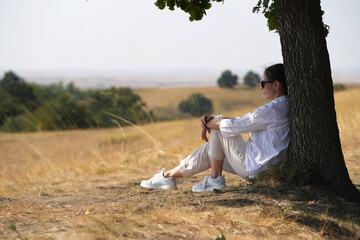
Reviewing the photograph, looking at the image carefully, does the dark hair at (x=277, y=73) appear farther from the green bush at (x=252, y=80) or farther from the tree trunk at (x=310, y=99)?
the green bush at (x=252, y=80)

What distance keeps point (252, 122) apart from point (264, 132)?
0.20m

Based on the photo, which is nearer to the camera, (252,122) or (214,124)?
(252,122)

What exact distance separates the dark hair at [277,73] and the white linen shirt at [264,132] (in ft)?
0.54

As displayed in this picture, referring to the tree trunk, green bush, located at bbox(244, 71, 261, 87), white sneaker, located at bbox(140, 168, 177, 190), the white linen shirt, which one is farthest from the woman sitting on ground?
green bush, located at bbox(244, 71, 261, 87)

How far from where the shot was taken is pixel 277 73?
382cm

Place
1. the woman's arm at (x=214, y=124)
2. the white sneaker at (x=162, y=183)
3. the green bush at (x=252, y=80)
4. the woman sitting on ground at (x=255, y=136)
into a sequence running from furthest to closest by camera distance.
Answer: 1. the green bush at (x=252, y=80)
2. the white sneaker at (x=162, y=183)
3. the woman's arm at (x=214, y=124)
4. the woman sitting on ground at (x=255, y=136)

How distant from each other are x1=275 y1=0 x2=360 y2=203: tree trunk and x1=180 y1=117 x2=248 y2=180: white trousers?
0.47 meters

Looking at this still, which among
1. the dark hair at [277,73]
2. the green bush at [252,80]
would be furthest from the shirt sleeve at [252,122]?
the green bush at [252,80]

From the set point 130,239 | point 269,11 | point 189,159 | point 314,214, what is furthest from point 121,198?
point 269,11

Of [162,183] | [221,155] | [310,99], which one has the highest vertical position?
[310,99]

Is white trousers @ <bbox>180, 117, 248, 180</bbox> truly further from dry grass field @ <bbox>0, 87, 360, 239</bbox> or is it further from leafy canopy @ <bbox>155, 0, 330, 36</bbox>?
leafy canopy @ <bbox>155, 0, 330, 36</bbox>

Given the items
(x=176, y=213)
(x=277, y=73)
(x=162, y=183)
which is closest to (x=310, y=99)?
(x=277, y=73)

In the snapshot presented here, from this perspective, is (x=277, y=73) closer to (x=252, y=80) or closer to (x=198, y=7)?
(x=198, y=7)

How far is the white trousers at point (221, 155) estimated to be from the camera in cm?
385
